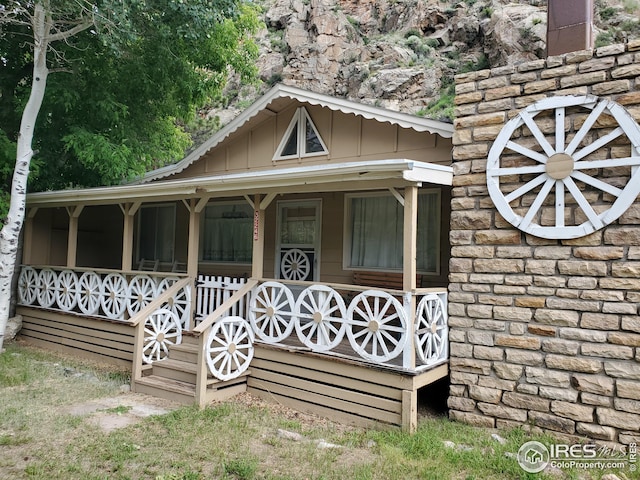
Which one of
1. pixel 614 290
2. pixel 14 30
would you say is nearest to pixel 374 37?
pixel 14 30

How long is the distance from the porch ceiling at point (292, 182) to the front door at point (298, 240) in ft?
5.94

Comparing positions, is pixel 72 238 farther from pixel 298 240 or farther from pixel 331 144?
pixel 331 144

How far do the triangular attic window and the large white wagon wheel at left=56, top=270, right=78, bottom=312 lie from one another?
168 inches

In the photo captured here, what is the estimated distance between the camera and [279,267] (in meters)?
8.61

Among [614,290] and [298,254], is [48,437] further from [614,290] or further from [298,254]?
[614,290]

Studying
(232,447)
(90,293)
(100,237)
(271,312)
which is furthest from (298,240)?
(100,237)

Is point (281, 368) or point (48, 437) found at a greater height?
point (281, 368)

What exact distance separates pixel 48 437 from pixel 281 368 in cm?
257

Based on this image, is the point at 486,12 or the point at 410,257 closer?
the point at 410,257

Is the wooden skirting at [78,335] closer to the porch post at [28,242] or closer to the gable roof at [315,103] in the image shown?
the porch post at [28,242]

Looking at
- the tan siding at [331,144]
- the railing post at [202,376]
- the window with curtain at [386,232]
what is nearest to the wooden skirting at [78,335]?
the railing post at [202,376]

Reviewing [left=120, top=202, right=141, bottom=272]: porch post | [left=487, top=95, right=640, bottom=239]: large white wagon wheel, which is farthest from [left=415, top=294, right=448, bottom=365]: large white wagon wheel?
[left=120, top=202, right=141, bottom=272]: porch post

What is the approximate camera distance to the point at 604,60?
4750 millimetres

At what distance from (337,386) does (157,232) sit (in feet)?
21.5
